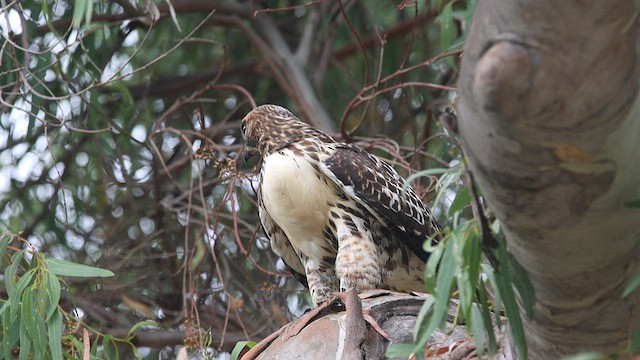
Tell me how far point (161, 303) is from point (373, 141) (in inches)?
54.8

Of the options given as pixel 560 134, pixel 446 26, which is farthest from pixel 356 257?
pixel 560 134

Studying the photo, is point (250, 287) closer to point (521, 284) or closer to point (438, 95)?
point (438, 95)

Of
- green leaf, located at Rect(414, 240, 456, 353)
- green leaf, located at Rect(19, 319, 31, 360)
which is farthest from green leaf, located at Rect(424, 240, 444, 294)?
green leaf, located at Rect(19, 319, 31, 360)

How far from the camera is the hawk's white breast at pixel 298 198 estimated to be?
153 inches

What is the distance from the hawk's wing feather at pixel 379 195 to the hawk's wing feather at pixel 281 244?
0.32 metres

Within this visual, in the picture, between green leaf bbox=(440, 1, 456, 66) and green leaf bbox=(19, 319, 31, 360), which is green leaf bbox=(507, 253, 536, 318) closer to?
green leaf bbox=(440, 1, 456, 66)

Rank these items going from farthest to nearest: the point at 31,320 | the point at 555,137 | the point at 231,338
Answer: the point at 231,338, the point at 31,320, the point at 555,137

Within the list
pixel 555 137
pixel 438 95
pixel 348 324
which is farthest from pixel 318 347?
pixel 438 95

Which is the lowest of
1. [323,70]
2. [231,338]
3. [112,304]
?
[231,338]

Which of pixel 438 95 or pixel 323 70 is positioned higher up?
pixel 323 70

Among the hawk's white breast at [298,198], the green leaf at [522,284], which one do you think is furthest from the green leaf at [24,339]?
the green leaf at [522,284]

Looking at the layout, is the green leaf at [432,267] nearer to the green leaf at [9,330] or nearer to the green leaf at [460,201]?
the green leaf at [460,201]

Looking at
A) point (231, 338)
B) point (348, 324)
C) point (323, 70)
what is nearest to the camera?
point (348, 324)

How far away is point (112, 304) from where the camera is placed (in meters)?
5.51
